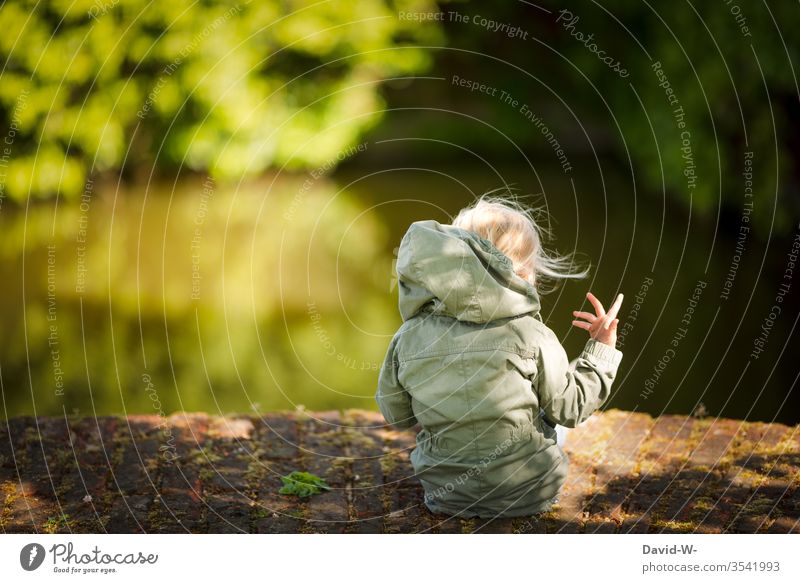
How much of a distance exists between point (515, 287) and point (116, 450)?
2.17m

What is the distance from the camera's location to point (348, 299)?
8.94 metres

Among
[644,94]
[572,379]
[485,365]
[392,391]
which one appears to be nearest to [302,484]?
[392,391]

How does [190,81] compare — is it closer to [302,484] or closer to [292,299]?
[292,299]

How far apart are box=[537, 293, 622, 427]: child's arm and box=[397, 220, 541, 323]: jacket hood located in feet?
0.66

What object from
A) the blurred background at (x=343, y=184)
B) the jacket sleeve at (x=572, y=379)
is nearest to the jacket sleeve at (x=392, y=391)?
the jacket sleeve at (x=572, y=379)

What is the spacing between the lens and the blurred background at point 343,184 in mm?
7191

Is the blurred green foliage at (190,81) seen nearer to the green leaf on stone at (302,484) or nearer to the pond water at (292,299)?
the pond water at (292,299)

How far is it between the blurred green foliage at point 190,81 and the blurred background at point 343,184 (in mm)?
39

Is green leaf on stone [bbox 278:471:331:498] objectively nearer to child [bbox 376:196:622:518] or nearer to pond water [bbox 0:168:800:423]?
child [bbox 376:196:622:518]

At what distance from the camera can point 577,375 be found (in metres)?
3.28

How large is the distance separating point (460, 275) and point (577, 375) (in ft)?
1.99

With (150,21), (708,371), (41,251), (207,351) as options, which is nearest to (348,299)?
(207,351)

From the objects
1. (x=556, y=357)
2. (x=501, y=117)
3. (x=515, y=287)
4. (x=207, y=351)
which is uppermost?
(x=501, y=117)

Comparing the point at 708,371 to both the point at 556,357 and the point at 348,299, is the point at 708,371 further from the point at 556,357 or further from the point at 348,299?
the point at 556,357
